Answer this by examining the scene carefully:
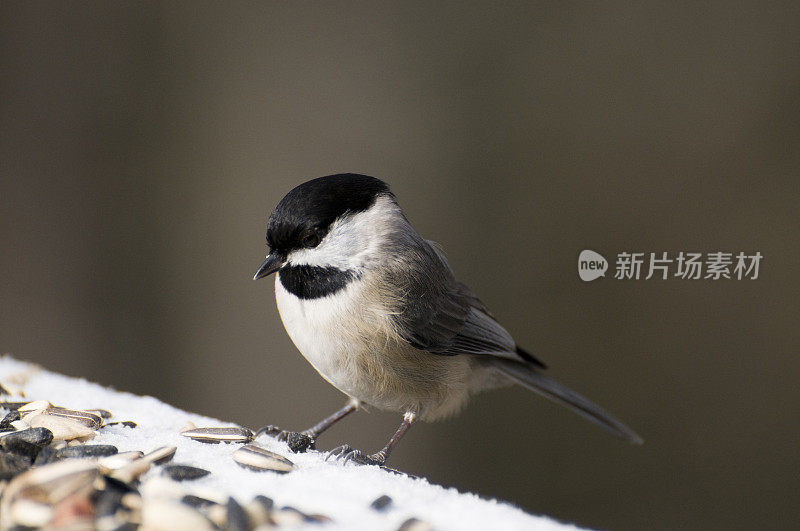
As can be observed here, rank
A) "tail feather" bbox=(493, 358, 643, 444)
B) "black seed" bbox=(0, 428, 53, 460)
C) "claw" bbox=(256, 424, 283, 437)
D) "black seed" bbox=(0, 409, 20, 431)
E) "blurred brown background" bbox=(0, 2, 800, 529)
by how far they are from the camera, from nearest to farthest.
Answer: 1. "black seed" bbox=(0, 428, 53, 460)
2. "black seed" bbox=(0, 409, 20, 431)
3. "claw" bbox=(256, 424, 283, 437)
4. "tail feather" bbox=(493, 358, 643, 444)
5. "blurred brown background" bbox=(0, 2, 800, 529)

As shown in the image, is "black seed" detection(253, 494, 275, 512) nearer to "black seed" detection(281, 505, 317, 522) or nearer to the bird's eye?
"black seed" detection(281, 505, 317, 522)

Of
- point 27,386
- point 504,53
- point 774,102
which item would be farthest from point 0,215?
point 774,102

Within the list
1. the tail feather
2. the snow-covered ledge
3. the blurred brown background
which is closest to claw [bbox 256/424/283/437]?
the snow-covered ledge

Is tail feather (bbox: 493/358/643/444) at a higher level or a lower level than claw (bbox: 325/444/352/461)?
higher

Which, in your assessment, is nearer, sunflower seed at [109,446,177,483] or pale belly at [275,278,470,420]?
sunflower seed at [109,446,177,483]

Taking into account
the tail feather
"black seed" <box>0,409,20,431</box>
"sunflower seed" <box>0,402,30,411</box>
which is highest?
the tail feather

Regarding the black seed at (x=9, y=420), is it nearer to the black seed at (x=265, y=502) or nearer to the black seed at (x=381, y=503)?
the black seed at (x=265, y=502)
